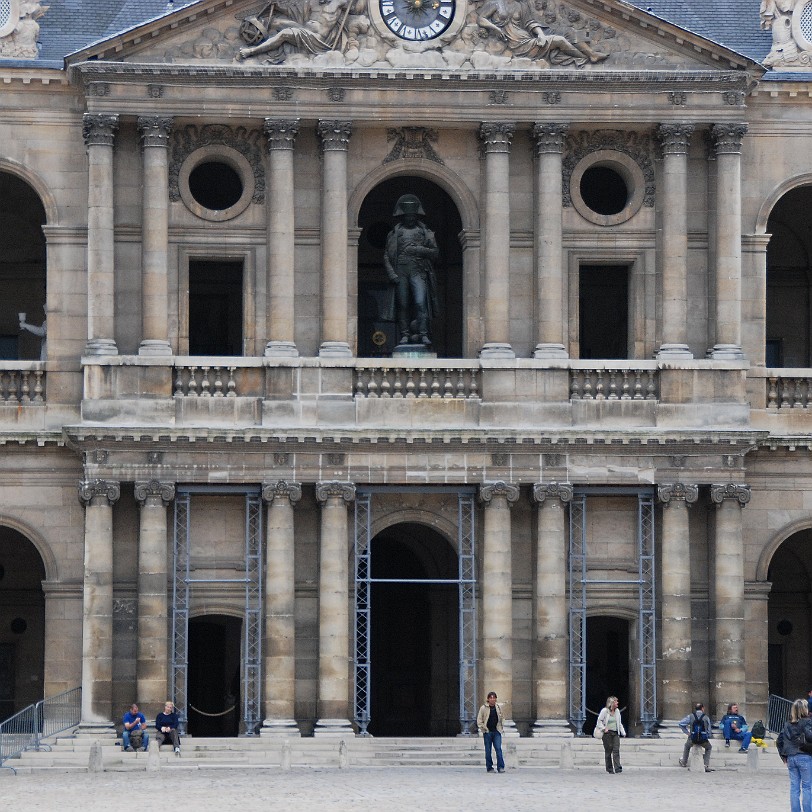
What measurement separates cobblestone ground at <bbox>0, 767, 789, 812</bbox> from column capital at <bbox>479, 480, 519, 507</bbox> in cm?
718

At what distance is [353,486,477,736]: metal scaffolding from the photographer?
5812 cm

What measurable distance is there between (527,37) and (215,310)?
11.1m

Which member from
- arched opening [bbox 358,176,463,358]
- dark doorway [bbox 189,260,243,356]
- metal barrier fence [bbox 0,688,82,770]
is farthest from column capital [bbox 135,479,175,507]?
arched opening [bbox 358,176,463,358]

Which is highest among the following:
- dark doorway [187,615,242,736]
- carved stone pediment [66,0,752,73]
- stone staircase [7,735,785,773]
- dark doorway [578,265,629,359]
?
carved stone pediment [66,0,752,73]

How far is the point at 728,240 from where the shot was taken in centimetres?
5912

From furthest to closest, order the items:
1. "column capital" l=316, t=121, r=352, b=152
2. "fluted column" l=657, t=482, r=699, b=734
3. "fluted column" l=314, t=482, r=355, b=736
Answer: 1. "column capital" l=316, t=121, r=352, b=152
2. "fluted column" l=657, t=482, r=699, b=734
3. "fluted column" l=314, t=482, r=355, b=736

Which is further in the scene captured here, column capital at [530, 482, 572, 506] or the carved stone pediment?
the carved stone pediment

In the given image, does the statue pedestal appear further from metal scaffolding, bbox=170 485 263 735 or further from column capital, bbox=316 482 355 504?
metal scaffolding, bbox=170 485 263 735

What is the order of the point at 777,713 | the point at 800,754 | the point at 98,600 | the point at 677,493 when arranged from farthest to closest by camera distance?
the point at 777,713, the point at 677,493, the point at 98,600, the point at 800,754

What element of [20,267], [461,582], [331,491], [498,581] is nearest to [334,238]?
[331,491]

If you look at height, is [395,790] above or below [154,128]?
below

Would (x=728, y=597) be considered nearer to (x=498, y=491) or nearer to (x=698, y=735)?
(x=698, y=735)

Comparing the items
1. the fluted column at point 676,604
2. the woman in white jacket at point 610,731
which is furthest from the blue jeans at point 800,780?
the fluted column at point 676,604

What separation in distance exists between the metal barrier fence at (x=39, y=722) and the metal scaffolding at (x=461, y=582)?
6.73m
